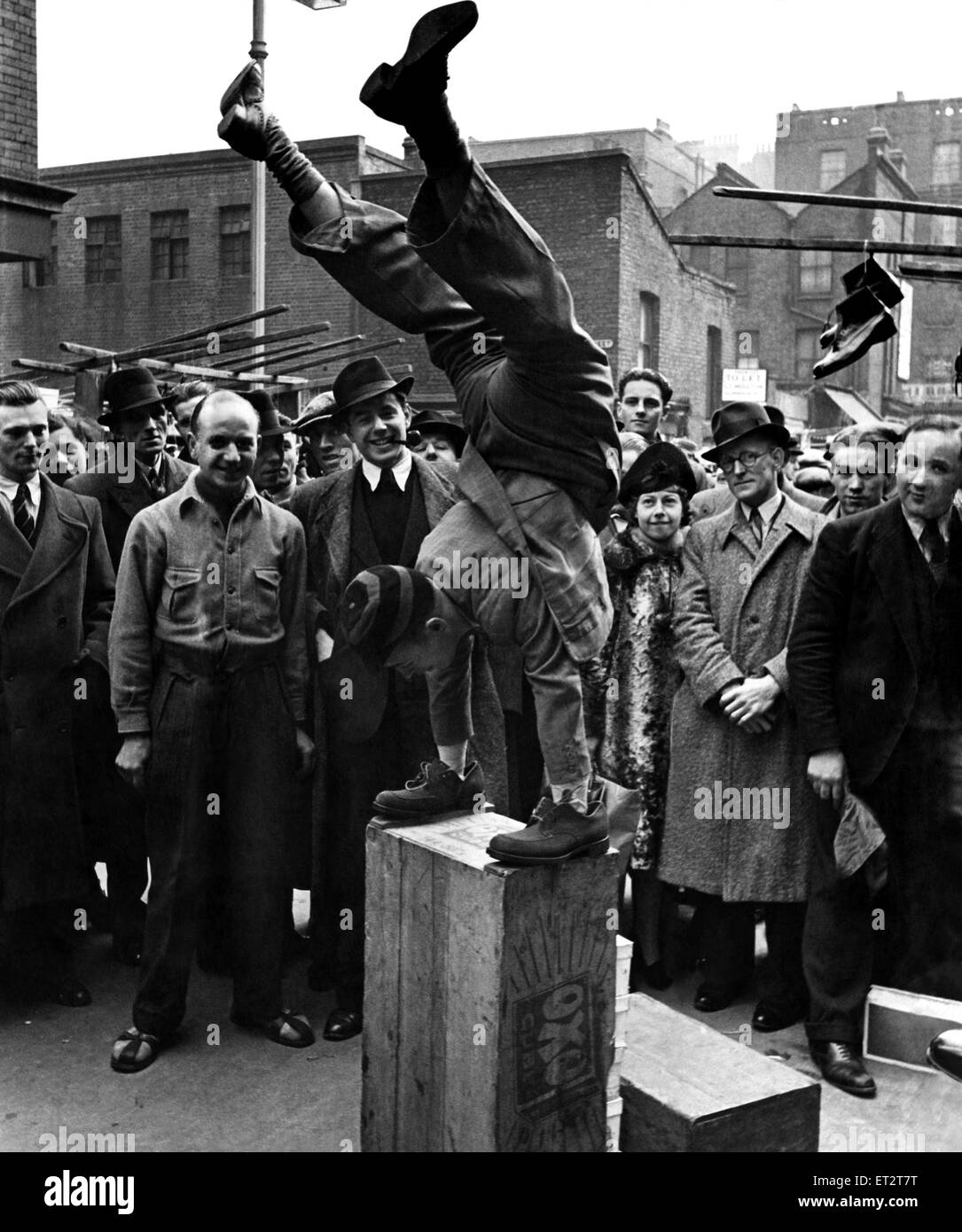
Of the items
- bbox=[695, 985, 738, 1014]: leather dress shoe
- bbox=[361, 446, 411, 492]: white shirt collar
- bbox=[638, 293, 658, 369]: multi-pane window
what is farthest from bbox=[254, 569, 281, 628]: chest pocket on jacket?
bbox=[638, 293, 658, 369]: multi-pane window

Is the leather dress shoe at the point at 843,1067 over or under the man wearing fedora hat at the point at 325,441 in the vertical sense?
under

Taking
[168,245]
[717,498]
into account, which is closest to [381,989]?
[717,498]

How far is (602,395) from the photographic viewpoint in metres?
2.96

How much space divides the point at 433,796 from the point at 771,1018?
2117mm

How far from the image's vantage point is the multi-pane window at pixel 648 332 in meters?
21.5

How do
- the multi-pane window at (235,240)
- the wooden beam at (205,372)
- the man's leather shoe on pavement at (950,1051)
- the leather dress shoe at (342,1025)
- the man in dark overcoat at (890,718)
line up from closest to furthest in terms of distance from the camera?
the man's leather shoe on pavement at (950,1051)
the man in dark overcoat at (890,718)
the leather dress shoe at (342,1025)
the wooden beam at (205,372)
the multi-pane window at (235,240)

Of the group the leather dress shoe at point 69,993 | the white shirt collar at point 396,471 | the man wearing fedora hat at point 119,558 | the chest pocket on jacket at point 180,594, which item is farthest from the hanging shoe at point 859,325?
the leather dress shoe at point 69,993

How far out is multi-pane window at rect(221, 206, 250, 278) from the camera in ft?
55.2

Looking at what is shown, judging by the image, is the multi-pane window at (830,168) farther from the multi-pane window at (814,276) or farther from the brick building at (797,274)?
the multi-pane window at (814,276)

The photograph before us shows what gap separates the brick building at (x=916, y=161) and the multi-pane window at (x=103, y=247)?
526 inches

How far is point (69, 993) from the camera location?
5098mm

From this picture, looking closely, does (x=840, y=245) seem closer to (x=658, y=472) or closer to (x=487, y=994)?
(x=658, y=472)

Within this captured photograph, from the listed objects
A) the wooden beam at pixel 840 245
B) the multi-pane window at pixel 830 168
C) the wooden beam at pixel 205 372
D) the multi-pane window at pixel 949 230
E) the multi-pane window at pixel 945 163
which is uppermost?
the multi-pane window at pixel 830 168

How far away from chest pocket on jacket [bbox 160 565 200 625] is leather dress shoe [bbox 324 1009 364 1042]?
5.23ft
